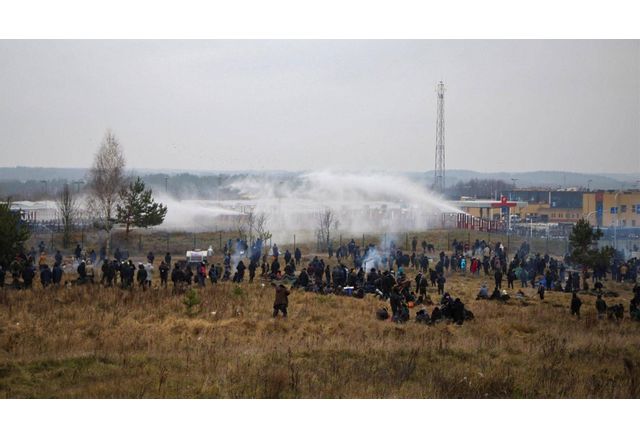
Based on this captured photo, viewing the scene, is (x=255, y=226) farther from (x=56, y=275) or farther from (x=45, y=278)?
(x=45, y=278)

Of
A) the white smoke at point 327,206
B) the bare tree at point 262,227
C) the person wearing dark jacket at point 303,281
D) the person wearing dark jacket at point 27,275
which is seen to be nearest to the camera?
the person wearing dark jacket at point 27,275

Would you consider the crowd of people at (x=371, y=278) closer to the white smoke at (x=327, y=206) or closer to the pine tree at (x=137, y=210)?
the pine tree at (x=137, y=210)

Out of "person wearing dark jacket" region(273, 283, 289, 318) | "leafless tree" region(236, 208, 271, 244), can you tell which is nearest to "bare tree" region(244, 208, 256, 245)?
"leafless tree" region(236, 208, 271, 244)

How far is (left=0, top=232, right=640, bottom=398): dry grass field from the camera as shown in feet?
38.6

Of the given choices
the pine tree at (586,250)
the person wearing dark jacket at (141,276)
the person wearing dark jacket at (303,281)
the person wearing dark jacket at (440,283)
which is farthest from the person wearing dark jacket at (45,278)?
the pine tree at (586,250)

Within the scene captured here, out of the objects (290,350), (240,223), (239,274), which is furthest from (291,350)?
(240,223)

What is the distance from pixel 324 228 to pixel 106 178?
14525 millimetres

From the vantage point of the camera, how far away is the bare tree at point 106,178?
36.8 metres

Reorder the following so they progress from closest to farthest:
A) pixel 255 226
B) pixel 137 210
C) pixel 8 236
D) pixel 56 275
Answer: pixel 56 275, pixel 8 236, pixel 137 210, pixel 255 226

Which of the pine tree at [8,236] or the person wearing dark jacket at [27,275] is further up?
the pine tree at [8,236]

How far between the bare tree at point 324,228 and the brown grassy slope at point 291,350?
17519 mm

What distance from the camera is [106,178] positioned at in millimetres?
38000

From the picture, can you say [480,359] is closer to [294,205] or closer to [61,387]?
[61,387]

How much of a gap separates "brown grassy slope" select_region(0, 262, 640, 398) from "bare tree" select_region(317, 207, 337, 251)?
17519mm
